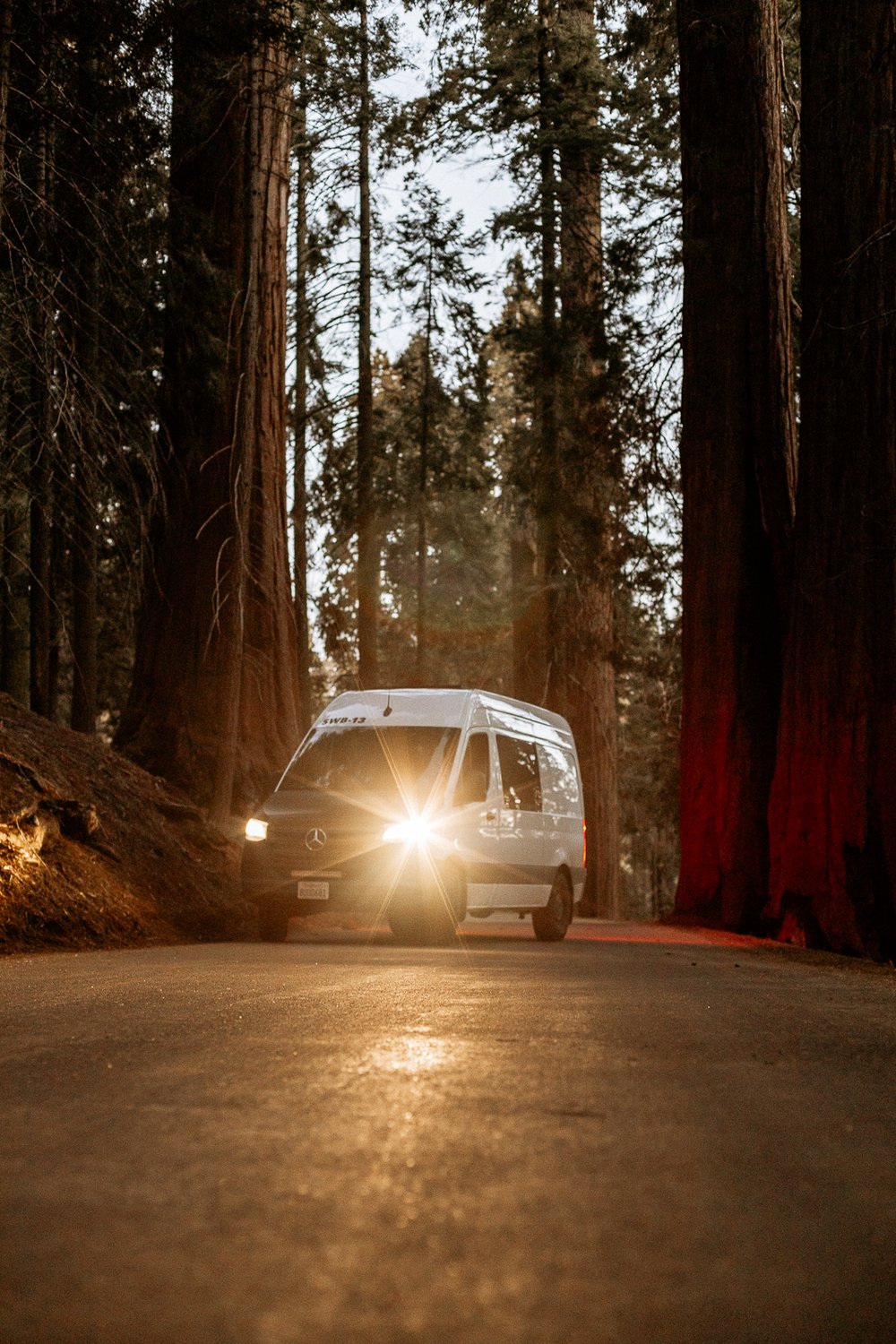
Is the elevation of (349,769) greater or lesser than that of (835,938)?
greater

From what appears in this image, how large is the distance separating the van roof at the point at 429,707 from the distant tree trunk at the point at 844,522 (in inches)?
119

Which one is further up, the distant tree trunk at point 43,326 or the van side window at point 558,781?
the distant tree trunk at point 43,326

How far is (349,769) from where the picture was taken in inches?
623

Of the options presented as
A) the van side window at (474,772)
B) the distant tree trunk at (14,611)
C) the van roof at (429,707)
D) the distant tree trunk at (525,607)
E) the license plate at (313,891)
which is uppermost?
the distant tree trunk at (525,607)

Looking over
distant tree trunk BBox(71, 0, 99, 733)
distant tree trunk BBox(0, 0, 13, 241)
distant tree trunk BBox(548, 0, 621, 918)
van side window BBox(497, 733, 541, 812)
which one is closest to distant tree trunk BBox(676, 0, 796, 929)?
van side window BBox(497, 733, 541, 812)

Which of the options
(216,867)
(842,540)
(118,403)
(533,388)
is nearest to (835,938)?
(842,540)

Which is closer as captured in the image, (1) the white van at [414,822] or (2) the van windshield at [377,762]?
(1) the white van at [414,822]

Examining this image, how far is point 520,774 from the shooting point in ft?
55.2

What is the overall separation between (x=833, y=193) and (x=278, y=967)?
8.67 metres

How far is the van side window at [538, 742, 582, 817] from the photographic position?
1772cm

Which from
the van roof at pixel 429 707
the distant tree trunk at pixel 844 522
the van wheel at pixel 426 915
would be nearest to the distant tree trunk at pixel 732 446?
the distant tree trunk at pixel 844 522

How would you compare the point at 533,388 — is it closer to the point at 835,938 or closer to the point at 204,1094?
the point at 835,938

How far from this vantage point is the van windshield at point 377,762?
49.9 feet

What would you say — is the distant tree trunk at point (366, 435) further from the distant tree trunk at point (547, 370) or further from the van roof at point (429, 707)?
the van roof at point (429, 707)
